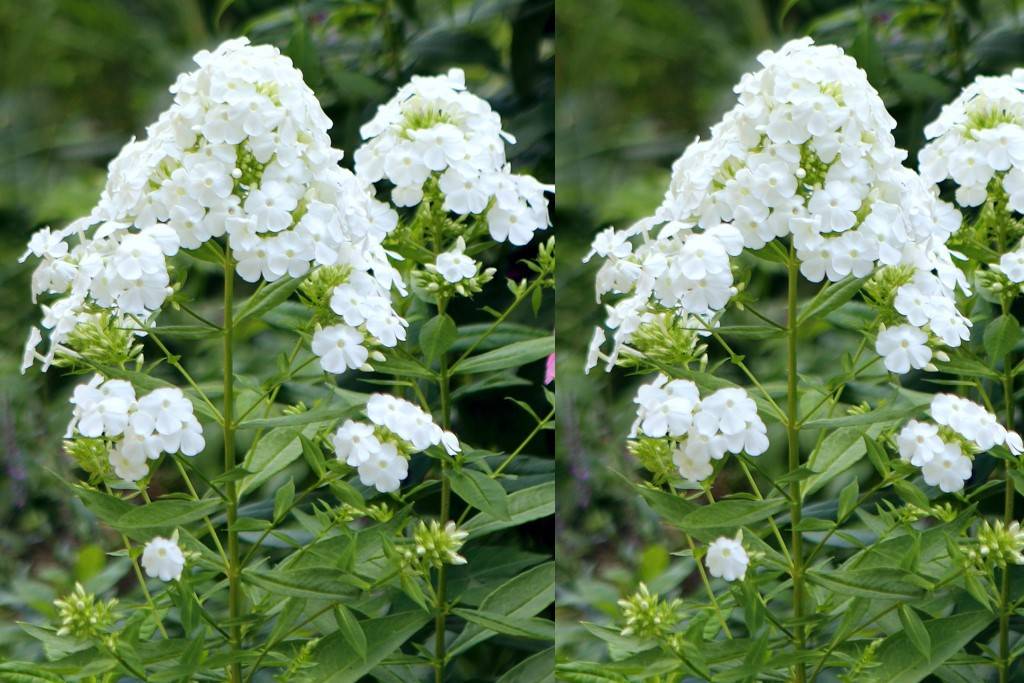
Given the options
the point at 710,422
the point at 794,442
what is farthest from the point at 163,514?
the point at 794,442

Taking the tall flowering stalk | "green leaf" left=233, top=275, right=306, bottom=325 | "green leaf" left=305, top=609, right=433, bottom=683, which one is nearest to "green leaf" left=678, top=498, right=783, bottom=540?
the tall flowering stalk

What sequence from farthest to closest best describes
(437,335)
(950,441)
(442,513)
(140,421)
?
(442,513), (437,335), (950,441), (140,421)

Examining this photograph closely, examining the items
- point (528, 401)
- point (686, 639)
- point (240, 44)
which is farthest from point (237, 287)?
point (686, 639)

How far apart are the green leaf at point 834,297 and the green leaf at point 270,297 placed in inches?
19.9

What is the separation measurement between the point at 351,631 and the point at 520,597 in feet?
0.96

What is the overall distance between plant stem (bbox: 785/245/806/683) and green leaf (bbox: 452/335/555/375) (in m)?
0.31

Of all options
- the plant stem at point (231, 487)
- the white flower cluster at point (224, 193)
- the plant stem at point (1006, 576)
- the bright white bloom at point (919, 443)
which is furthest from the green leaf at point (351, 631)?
the plant stem at point (1006, 576)

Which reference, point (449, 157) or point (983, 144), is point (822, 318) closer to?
point (983, 144)

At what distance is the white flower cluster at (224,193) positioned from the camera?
3.62 feet

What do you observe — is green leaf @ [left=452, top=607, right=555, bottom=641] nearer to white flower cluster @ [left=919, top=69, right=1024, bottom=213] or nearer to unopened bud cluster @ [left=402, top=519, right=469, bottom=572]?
unopened bud cluster @ [left=402, top=519, right=469, bottom=572]

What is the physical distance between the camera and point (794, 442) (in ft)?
4.12

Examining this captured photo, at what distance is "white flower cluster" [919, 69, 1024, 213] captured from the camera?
127 cm

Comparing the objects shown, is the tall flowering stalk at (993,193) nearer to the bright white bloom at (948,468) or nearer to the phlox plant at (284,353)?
the bright white bloom at (948,468)

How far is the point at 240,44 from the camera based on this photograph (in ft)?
3.86
